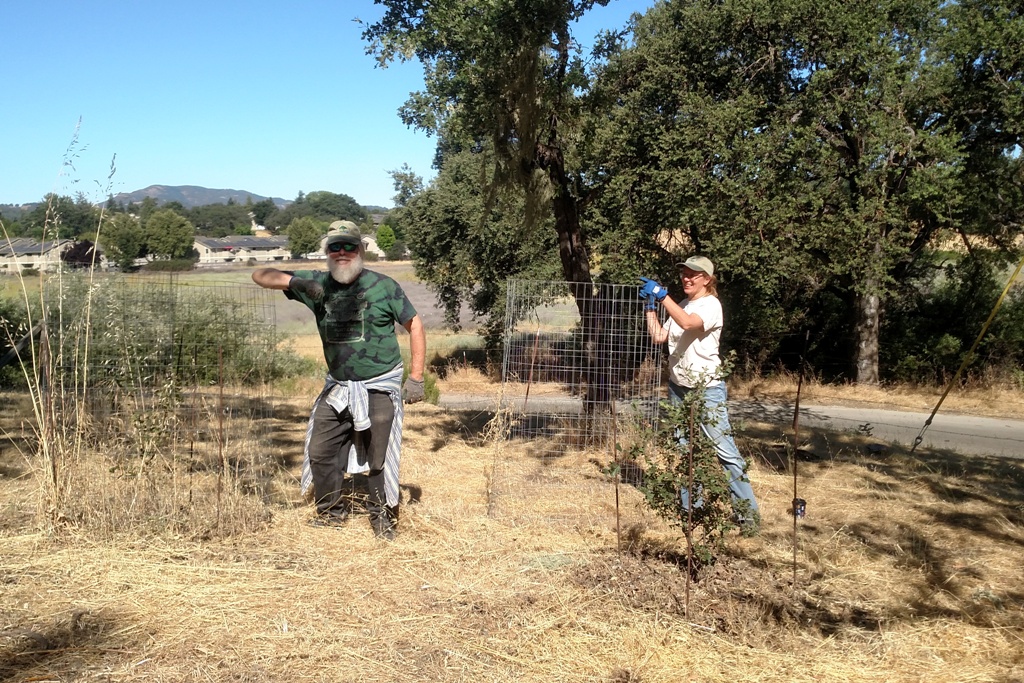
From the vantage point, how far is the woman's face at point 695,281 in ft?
17.6

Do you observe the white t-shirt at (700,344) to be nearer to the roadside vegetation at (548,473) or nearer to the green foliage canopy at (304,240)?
the roadside vegetation at (548,473)

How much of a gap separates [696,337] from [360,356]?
2182mm

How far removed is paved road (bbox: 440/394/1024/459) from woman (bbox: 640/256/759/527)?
2749 mm

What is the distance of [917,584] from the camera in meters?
4.41

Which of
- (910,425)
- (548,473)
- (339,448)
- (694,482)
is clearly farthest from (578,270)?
(910,425)

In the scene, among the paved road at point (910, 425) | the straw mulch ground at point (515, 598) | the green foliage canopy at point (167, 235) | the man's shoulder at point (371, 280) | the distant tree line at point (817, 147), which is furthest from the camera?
the distant tree line at point (817, 147)

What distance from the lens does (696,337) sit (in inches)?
209

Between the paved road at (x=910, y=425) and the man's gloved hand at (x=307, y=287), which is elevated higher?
the man's gloved hand at (x=307, y=287)

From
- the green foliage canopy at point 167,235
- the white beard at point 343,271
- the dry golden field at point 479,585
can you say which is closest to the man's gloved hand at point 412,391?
the white beard at point 343,271

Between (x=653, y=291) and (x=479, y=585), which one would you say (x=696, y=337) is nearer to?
(x=653, y=291)

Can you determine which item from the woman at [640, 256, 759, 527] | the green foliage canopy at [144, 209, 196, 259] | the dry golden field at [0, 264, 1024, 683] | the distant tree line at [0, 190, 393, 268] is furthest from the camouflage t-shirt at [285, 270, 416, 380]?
the green foliage canopy at [144, 209, 196, 259]

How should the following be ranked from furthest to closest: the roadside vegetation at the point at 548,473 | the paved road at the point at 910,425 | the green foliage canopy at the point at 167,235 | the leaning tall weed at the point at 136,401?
the paved road at the point at 910,425 < the green foliage canopy at the point at 167,235 < the leaning tall weed at the point at 136,401 < the roadside vegetation at the point at 548,473

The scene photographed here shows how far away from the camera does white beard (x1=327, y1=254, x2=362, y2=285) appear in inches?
195

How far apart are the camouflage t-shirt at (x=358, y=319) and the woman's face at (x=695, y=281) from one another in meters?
1.85
